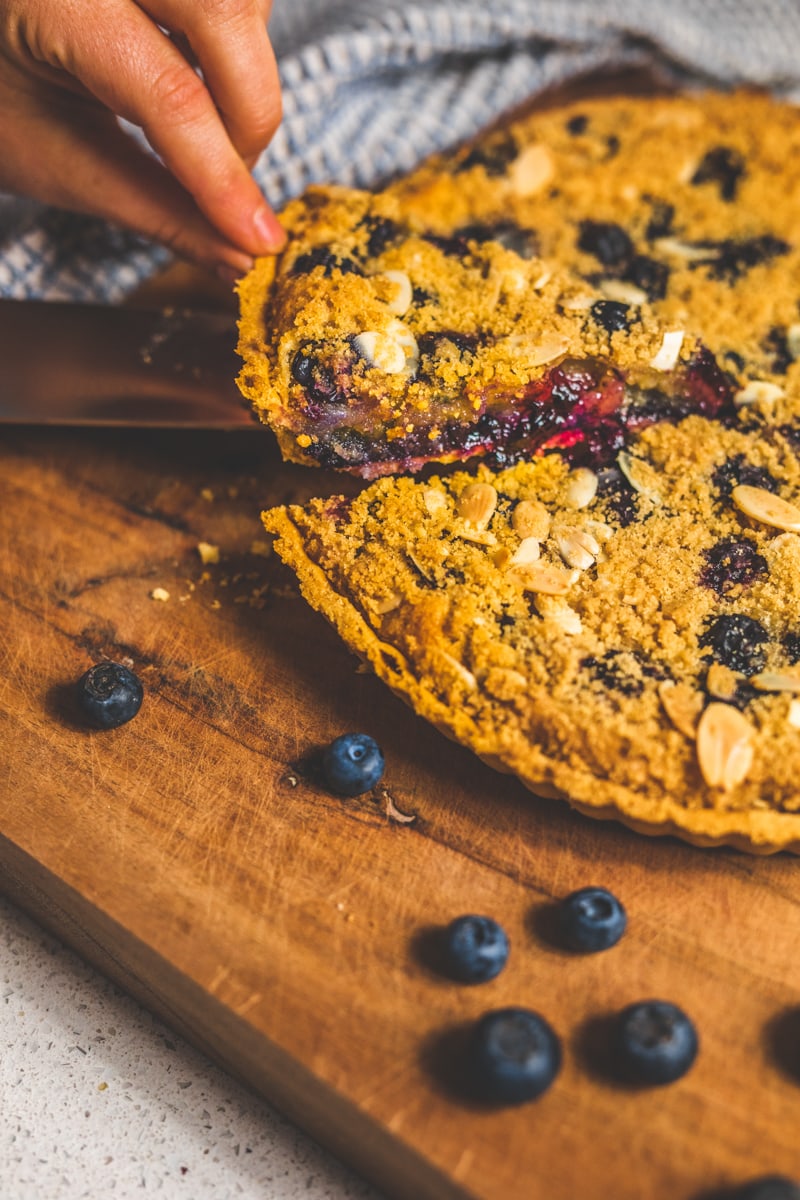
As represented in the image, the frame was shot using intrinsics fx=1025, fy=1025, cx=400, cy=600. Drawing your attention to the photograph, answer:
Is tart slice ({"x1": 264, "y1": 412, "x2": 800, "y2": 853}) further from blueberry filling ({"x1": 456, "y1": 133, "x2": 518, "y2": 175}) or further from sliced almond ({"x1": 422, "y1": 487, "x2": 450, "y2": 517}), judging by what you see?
blueberry filling ({"x1": 456, "y1": 133, "x2": 518, "y2": 175})

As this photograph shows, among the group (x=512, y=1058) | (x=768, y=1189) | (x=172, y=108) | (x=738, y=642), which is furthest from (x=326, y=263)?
(x=768, y=1189)

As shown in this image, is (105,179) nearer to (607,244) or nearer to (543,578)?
(607,244)

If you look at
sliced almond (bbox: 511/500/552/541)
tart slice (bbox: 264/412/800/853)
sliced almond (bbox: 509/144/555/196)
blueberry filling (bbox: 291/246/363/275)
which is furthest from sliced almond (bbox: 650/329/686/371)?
sliced almond (bbox: 509/144/555/196)

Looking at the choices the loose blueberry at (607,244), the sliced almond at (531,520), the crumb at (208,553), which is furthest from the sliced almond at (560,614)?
the loose blueberry at (607,244)

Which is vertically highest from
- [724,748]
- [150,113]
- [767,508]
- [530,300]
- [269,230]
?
[150,113]

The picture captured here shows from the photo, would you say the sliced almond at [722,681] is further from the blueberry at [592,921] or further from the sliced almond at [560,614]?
the blueberry at [592,921]

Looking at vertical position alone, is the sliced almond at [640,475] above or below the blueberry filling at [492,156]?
below
